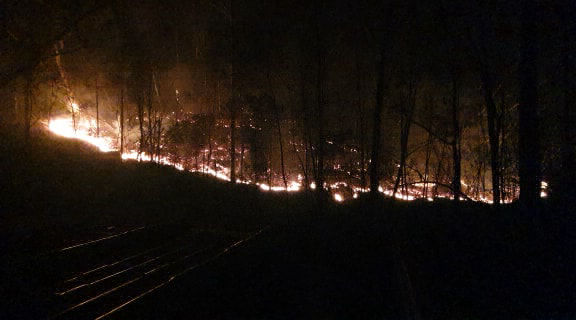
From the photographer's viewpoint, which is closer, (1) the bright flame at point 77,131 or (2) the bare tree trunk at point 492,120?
(2) the bare tree trunk at point 492,120

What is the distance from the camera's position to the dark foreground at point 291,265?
20.4ft

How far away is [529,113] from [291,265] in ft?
24.5

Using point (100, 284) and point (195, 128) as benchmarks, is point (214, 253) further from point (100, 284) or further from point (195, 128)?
point (195, 128)

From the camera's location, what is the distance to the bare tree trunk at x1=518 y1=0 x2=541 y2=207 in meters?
9.84

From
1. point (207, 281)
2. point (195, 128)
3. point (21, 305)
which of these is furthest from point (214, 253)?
point (195, 128)

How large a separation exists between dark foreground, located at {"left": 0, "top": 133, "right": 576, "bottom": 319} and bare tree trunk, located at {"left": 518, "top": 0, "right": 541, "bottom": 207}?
0.87 m

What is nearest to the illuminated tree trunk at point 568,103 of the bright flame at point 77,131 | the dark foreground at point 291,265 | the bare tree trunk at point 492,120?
the dark foreground at point 291,265

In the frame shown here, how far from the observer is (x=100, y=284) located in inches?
271

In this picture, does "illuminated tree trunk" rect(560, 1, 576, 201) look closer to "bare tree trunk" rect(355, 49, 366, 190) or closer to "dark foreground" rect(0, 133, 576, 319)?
"dark foreground" rect(0, 133, 576, 319)

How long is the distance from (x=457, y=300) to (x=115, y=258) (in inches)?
283

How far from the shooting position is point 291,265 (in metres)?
8.50

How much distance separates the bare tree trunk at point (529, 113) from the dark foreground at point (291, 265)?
87 centimetres

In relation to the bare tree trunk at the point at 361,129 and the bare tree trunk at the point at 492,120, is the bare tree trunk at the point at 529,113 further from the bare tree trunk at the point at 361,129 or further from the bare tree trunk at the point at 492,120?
the bare tree trunk at the point at 361,129

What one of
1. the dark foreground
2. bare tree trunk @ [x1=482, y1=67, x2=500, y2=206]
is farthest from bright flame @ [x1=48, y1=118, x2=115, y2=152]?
bare tree trunk @ [x1=482, y1=67, x2=500, y2=206]
